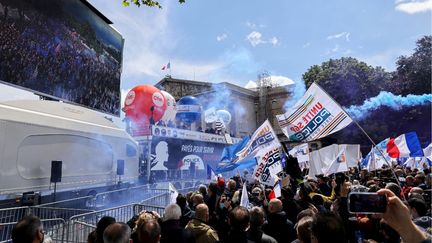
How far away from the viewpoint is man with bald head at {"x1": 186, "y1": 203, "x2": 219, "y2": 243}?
403 centimetres

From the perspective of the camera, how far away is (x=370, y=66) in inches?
1647

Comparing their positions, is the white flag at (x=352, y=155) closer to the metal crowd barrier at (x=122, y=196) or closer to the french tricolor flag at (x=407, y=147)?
the french tricolor flag at (x=407, y=147)

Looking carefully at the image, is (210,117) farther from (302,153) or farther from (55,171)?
(55,171)

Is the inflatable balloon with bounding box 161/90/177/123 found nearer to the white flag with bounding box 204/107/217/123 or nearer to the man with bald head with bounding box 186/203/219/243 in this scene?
the white flag with bounding box 204/107/217/123

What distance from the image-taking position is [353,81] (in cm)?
3928

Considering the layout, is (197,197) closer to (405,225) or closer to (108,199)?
(405,225)

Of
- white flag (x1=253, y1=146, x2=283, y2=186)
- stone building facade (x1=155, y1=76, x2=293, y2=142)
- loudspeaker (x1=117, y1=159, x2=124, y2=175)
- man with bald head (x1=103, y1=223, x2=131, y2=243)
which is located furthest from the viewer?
stone building facade (x1=155, y1=76, x2=293, y2=142)

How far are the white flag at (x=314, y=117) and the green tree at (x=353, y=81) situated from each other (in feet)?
111

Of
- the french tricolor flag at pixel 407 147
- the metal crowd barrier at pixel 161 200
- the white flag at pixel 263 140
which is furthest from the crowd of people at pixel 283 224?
the french tricolor flag at pixel 407 147

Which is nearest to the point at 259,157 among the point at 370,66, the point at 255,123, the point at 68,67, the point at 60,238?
the point at 60,238

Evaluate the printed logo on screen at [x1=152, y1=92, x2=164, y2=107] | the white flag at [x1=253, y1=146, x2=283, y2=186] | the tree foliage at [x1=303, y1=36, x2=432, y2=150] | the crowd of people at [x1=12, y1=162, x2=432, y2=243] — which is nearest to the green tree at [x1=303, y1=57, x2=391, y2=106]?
the tree foliage at [x1=303, y1=36, x2=432, y2=150]

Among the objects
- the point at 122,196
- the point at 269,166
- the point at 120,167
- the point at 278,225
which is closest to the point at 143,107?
the point at 120,167

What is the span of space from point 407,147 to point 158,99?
14274 mm

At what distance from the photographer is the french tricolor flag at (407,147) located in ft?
38.8
